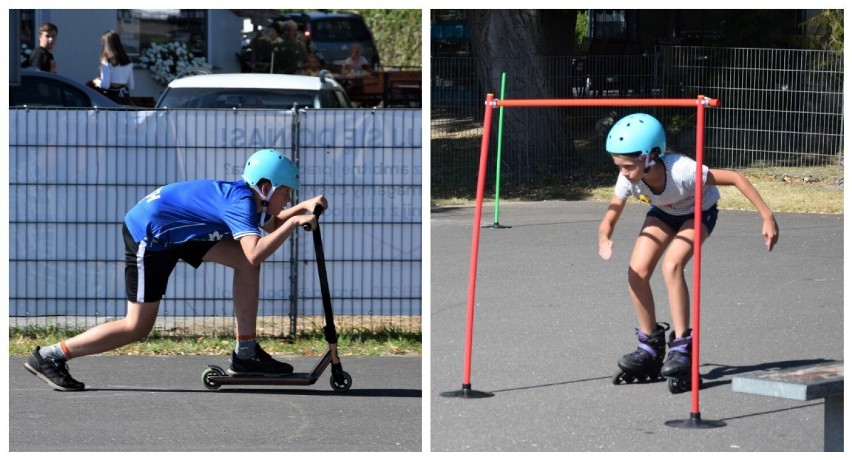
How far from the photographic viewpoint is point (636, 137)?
519 cm

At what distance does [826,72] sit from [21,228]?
1000 centimetres

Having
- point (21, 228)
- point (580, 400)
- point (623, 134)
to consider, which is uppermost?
point (623, 134)

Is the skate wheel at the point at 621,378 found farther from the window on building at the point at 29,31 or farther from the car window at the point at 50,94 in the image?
the window on building at the point at 29,31

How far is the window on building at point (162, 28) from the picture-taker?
70.7ft

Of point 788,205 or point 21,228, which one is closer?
point 21,228

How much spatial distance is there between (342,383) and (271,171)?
1.06m

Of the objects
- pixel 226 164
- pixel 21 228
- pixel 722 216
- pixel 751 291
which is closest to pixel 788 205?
pixel 722 216

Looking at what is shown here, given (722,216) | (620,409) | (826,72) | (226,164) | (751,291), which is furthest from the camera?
(826,72)

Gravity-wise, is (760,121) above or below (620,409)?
above

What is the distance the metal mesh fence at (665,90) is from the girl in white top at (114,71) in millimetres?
3480

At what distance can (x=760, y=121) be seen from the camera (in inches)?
571

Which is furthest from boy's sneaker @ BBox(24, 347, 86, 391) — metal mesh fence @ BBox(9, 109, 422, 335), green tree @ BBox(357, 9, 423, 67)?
green tree @ BBox(357, 9, 423, 67)

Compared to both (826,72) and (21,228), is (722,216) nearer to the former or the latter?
(826,72)

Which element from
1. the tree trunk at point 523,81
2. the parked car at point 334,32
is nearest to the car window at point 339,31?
the parked car at point 334,32
